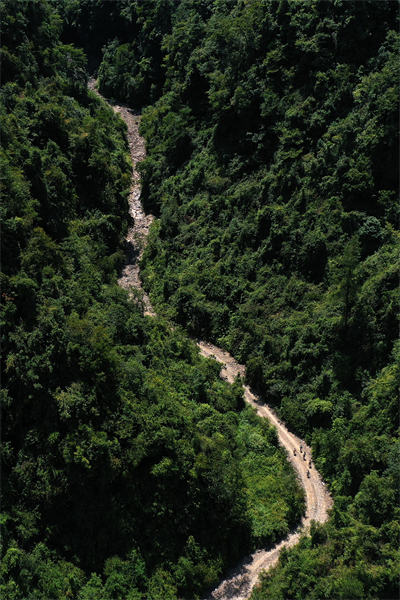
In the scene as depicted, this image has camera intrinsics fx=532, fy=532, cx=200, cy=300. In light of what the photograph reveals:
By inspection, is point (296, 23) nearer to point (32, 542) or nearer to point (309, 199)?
point (309, 199)

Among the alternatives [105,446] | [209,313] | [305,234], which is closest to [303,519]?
[105,446]

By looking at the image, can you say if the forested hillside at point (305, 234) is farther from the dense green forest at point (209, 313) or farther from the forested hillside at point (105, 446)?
the forested hillside at point (105, 446)

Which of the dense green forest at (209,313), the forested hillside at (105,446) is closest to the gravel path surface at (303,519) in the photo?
the forested hillside at (105,446)

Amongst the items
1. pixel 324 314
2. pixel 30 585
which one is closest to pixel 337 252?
pixel 324 314

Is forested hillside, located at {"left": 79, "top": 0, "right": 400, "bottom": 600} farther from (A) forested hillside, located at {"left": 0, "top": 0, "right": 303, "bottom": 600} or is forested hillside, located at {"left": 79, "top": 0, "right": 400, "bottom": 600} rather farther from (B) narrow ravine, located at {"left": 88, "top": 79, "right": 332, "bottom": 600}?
(A) forested hillside, located at {"left": 0, "top": 0, "right": 303, "bottom": 600}

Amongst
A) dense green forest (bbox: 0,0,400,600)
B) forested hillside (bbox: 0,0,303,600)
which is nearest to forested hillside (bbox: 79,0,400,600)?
dense green forest (bbox: 0,0,400,600)

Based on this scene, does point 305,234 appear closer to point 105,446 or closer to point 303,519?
point 303,519
